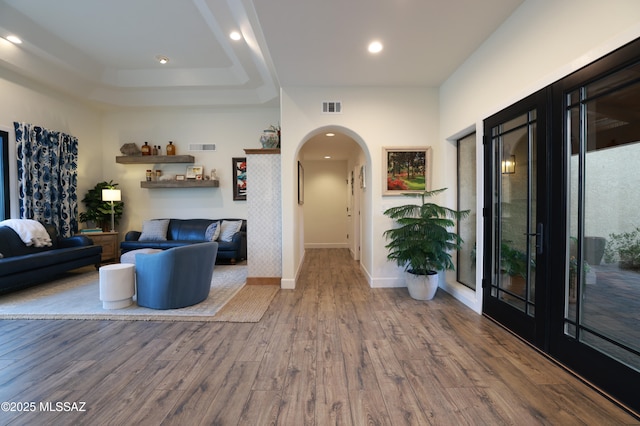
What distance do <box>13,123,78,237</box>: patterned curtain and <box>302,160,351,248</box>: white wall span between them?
507cm

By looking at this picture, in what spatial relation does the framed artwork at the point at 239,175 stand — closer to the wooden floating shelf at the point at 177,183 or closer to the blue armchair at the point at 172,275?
the wooden floating shelf at the point at 177,183

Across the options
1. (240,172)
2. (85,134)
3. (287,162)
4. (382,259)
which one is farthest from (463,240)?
(85,134)

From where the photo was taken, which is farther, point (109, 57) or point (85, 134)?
point (85, 134)

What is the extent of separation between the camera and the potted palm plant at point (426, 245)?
11.0 ft

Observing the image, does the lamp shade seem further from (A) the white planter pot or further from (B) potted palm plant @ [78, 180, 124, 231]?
(A) the white planter pot

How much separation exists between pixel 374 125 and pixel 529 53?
1.91 metres

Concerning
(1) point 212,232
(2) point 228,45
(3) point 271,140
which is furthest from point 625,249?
(1) point 212,232

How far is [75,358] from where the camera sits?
2.11 metres

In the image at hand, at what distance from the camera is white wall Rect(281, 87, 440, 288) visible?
3.91m

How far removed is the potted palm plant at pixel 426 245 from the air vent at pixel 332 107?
1.65 m

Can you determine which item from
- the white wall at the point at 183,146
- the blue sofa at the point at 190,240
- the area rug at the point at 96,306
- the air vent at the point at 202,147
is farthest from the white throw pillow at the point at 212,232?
the air vent at the point at 202,147

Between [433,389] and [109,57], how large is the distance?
20.9 feet

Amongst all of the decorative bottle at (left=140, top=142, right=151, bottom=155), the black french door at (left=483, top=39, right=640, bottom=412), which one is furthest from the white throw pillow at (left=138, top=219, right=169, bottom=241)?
the black french door at (left=483, top=39, right=640, bottom=412)

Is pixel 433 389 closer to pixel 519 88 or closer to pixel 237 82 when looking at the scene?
pixel 519 88
